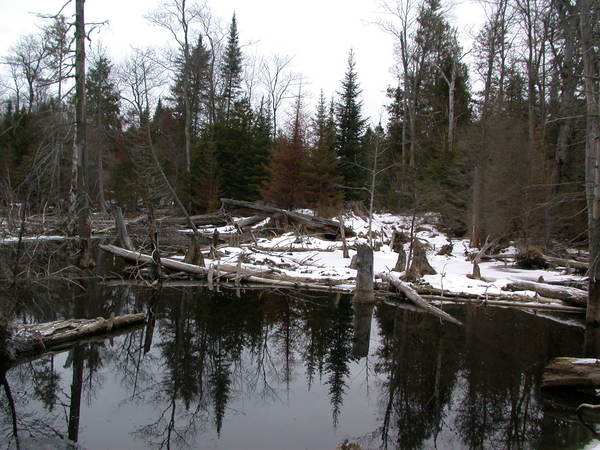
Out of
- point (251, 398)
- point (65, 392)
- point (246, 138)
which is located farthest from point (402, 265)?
point (246, 138)

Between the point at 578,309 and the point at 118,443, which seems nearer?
the point at 118,443

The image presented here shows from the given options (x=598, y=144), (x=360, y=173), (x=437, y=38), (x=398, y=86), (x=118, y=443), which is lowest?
(x=118, y=443)

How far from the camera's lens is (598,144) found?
9078 mm

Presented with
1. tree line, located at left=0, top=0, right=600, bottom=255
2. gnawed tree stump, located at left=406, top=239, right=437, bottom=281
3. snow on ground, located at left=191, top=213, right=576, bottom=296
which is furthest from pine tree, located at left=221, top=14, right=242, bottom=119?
gnawed tree stump, located at left=406, top=239, right=437, bottom=281

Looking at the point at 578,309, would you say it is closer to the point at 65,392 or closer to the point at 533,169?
the point at 533,169

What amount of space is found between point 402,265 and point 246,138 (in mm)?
20568

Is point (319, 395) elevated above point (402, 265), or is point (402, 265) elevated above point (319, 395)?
point (402, 265)

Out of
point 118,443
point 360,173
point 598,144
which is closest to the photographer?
point 118,443

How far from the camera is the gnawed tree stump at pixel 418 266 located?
1315 cm

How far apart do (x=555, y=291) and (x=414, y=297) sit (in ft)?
11.7

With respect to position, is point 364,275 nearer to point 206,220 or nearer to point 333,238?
point 333,238

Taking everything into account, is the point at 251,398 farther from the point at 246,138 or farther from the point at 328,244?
the point at 246,138

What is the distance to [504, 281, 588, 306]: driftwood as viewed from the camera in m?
11.0

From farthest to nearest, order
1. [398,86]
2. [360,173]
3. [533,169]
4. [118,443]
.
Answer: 1. [398,86]
2. [360,173]
3. [533,169]
4. [118,443]
